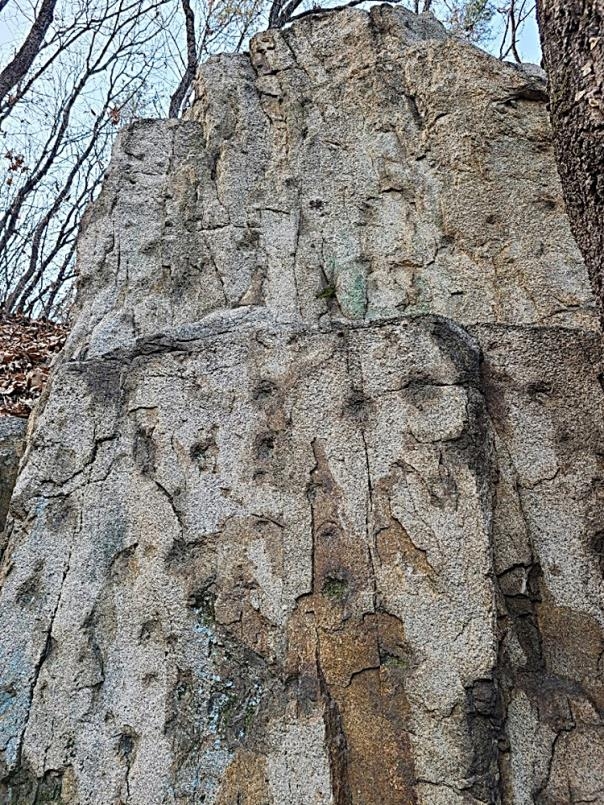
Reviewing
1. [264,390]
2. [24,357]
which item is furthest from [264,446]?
[24,357]

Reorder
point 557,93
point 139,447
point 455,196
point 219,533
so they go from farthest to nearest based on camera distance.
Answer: point 455,196 → point 139,447 → point 219,533 → point 557,93

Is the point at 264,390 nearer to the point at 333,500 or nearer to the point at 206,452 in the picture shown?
the point at 206,452

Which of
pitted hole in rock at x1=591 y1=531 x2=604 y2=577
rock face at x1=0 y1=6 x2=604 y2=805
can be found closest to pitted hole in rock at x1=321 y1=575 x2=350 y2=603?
rock face at x1=0 y1=6 x2=604 y2=805

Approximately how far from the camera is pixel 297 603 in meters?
2.46

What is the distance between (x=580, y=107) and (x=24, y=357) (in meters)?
5.02

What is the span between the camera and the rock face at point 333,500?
2289 mm

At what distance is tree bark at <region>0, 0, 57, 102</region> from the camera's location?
27.7ft

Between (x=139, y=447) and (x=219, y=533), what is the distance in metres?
0.43

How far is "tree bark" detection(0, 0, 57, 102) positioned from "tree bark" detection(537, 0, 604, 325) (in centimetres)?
752

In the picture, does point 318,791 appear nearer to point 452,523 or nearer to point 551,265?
point 452,523

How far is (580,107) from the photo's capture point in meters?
1.95

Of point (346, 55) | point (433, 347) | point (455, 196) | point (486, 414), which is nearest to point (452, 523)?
point (486, 414)

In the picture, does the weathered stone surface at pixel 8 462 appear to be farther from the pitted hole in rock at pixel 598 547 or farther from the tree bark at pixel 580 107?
the tree bark at pixel 580 107

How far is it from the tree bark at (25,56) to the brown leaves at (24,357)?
7.48ft
